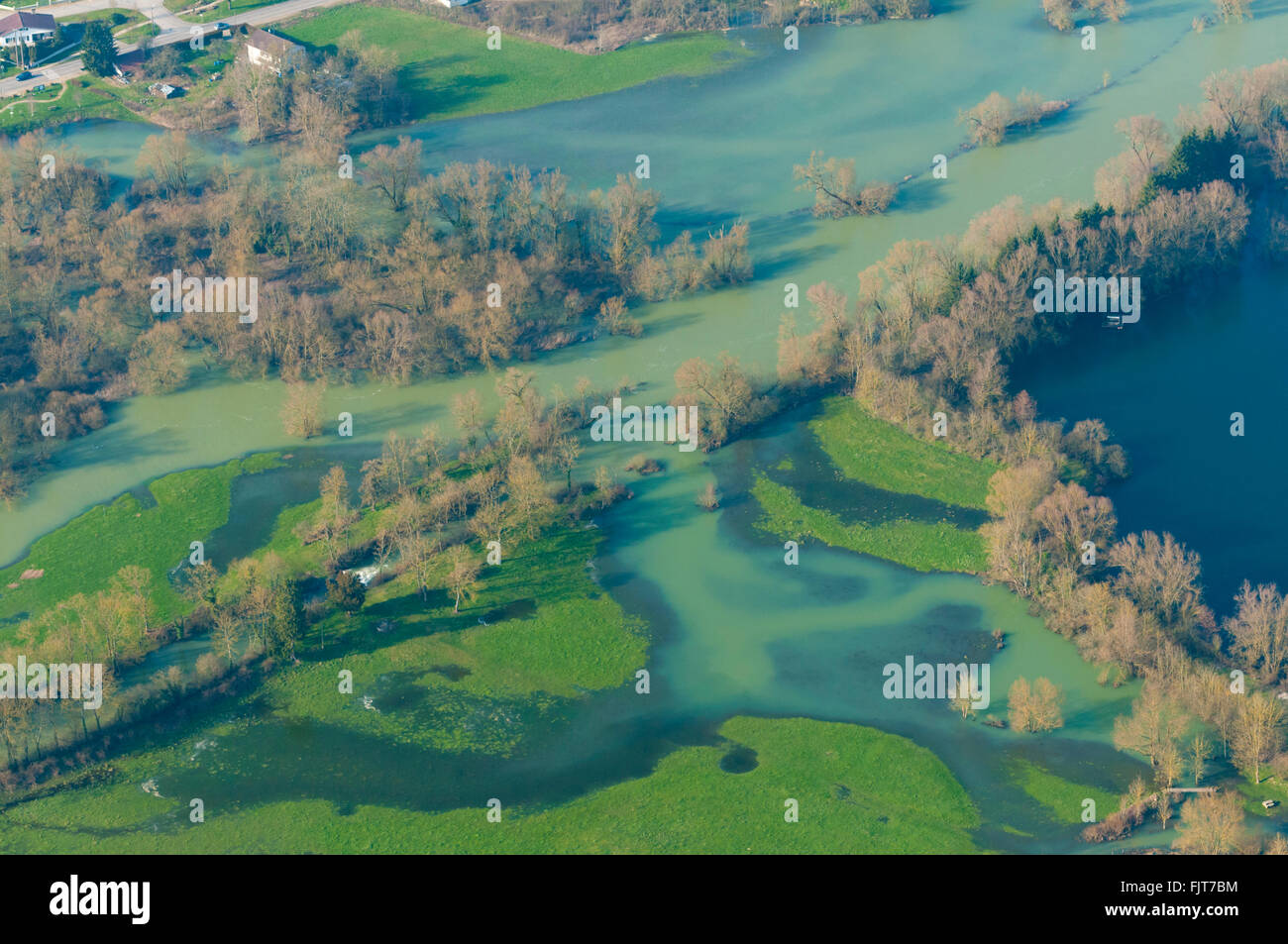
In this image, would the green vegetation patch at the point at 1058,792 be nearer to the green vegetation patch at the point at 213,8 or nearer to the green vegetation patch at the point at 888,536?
the green vegetation patch at the point at 888,536

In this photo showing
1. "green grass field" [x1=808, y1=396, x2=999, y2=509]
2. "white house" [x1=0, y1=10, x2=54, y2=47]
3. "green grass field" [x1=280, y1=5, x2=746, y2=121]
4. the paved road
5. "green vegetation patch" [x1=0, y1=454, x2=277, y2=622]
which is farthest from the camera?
"white house" [x1=0, y1=10, x2=54, y2=47]

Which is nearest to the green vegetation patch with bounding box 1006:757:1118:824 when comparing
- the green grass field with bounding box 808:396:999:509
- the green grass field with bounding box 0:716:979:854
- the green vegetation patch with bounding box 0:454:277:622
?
the green grass field with bounding box 0:716:979:854

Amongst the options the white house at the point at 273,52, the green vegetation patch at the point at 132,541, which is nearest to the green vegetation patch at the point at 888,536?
the green vegetation patch at the point at 132,541

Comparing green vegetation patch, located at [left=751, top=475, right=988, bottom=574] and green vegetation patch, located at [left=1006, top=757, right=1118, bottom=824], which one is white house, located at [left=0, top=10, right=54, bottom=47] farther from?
green vegetation patch, located at [left=1006, top=757, right=1118, bottom=824]

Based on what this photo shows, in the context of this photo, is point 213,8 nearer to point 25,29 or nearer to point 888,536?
point 25,29

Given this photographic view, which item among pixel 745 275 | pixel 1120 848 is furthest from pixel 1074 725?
pixel 745 275

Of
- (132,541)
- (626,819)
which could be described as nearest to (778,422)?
(626,819)

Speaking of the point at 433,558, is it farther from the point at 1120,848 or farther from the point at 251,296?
the point at 1120,848
